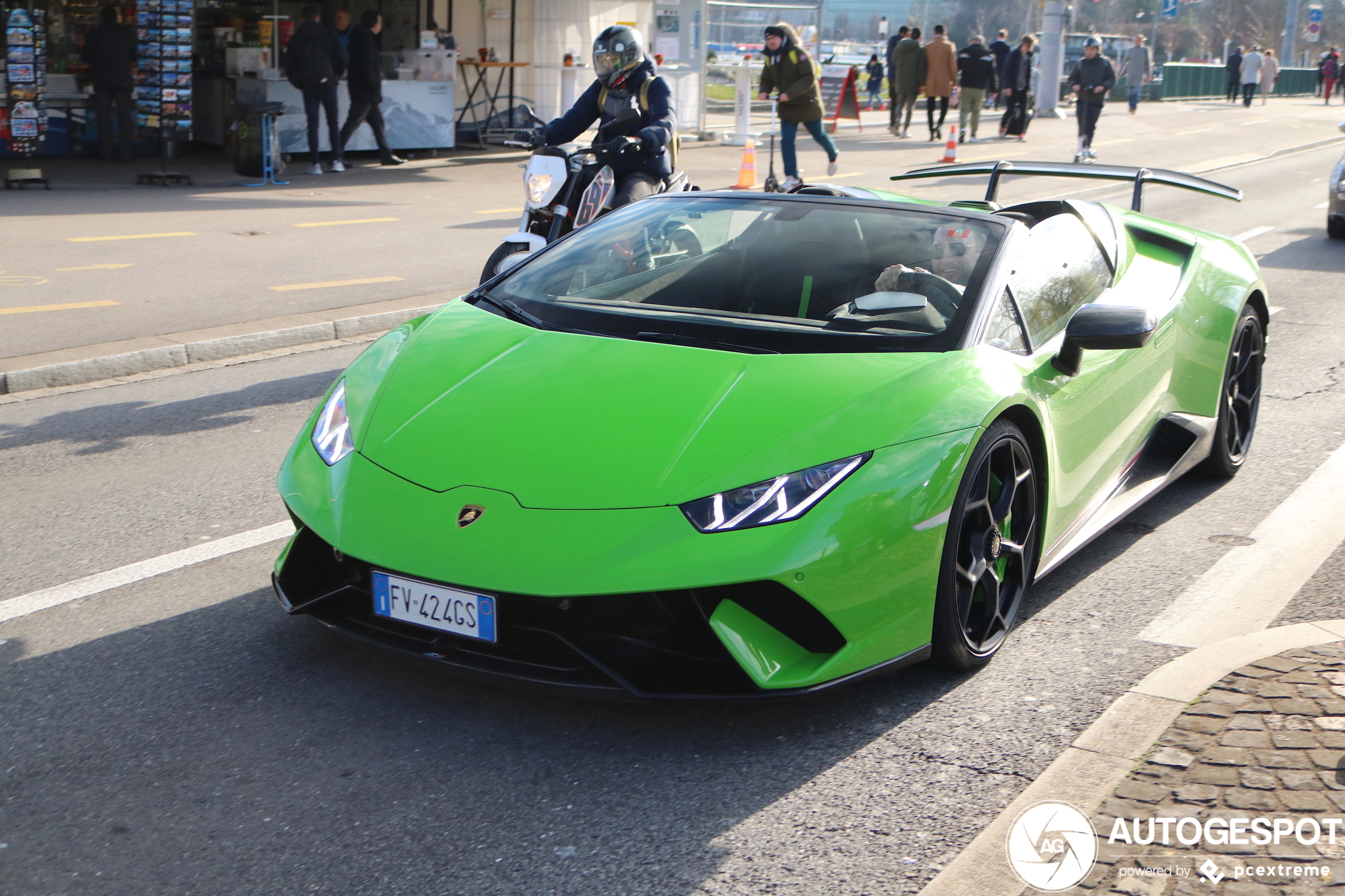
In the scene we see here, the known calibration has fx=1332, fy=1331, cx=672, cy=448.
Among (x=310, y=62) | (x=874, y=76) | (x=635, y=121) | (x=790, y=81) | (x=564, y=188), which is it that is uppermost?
(x=874, y=76)

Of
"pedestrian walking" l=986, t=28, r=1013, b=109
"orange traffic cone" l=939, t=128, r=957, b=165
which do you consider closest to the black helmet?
"orange traffic cone" l=939, t=128, r=957, b=165

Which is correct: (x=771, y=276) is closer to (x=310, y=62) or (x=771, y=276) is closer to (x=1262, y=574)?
(x=1262, y=574)

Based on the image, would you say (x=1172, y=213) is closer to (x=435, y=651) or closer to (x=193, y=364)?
(x=193, y=364)

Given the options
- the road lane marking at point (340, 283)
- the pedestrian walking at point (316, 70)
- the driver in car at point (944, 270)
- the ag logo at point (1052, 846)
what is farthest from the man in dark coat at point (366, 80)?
the ag logo at point (1052, 846)

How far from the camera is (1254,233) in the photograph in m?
15.0

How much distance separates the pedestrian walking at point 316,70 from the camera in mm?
16719

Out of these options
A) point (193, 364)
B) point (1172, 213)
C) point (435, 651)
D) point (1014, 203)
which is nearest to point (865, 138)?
point (1172, 213)

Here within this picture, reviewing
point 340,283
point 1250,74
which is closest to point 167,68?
point 340,283

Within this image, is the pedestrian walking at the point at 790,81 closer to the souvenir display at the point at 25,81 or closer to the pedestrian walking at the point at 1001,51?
the souvenir display at the point at 25,81

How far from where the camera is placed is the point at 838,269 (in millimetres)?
4348

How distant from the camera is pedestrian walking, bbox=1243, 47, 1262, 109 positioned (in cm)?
4594

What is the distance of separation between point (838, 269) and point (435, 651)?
1907 millimetres

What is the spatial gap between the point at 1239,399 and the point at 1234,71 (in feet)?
158

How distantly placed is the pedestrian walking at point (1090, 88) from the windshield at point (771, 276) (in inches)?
783
